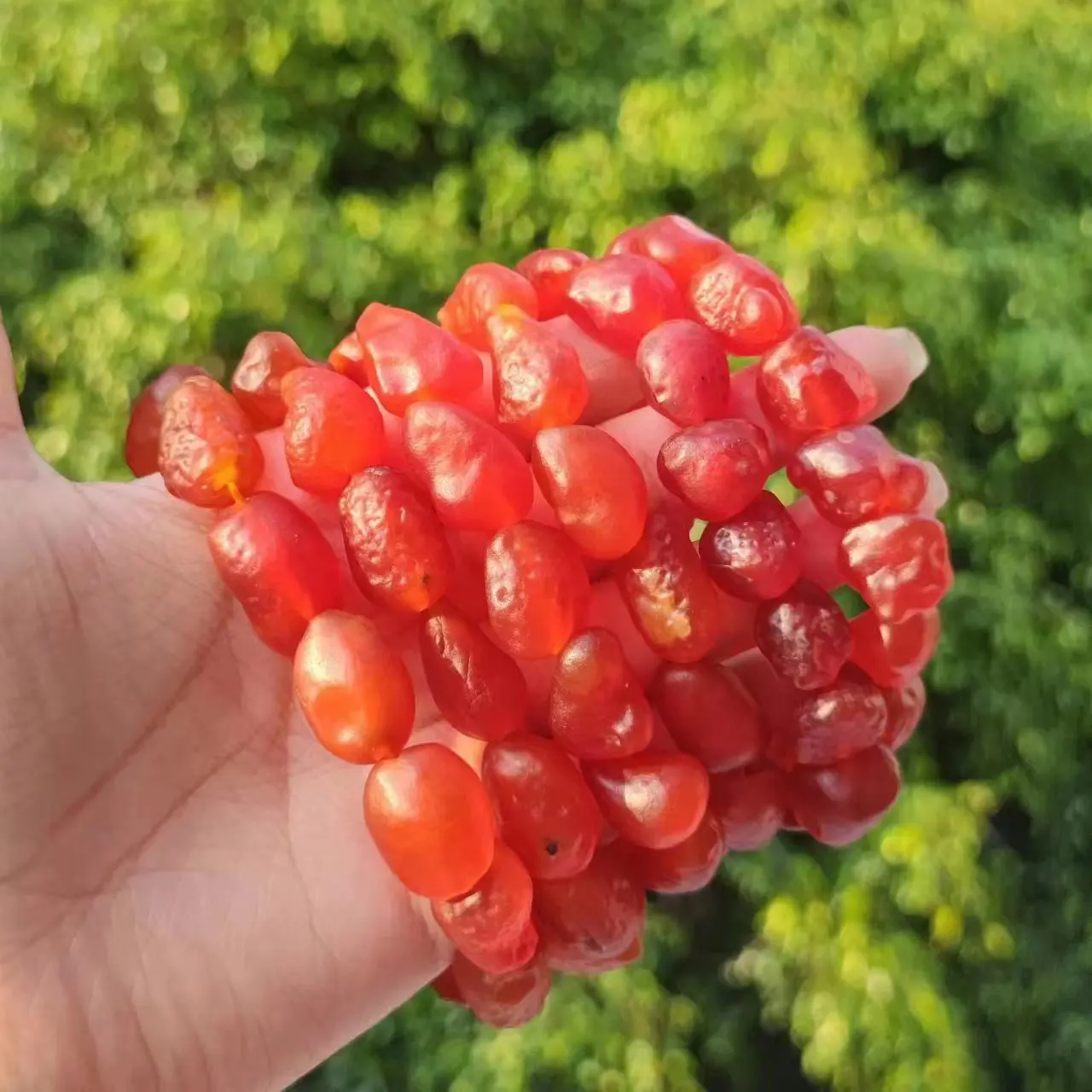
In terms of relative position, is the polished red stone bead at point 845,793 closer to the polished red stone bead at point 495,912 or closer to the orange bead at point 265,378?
the polished red stone bead at point 495,912

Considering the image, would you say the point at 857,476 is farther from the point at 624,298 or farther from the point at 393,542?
the point at 393,542

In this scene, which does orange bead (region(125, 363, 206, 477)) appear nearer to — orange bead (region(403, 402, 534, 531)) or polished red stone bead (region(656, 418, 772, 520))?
orange bead (region(403, 402, 534, 531))

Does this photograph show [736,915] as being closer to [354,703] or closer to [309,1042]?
[309,1042]

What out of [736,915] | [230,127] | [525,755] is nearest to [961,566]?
[736,915]

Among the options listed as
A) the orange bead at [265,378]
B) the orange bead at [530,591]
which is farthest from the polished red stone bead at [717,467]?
the orange bead at [265,378]

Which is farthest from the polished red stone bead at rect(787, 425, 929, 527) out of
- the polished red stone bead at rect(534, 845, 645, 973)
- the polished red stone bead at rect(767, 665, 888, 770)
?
the polished red stone bead at rect(534, 845, 645, 973)

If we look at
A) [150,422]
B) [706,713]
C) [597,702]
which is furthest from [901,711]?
[150,422]
